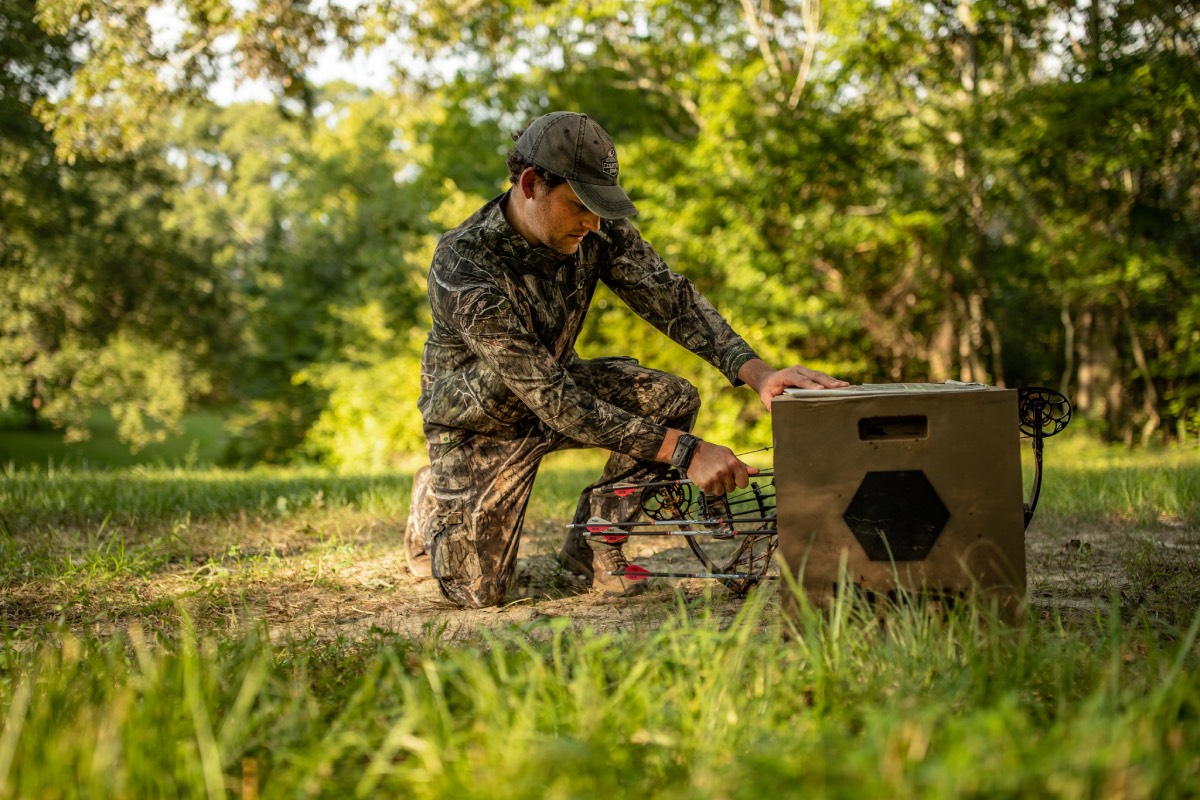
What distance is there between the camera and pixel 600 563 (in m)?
4.04

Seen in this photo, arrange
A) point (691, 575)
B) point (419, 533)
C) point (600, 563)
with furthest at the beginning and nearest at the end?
point (419, 533), point (600, 563), point (691, 575)

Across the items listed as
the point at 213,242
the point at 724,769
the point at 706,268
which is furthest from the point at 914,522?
the point at 213,242

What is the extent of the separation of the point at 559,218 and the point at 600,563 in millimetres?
1318

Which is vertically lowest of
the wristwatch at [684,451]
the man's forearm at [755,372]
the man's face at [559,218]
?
the wristwatch at [684,451]

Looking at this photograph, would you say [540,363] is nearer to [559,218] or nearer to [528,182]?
[559,218]

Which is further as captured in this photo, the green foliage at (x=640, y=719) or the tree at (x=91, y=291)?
the tree at (x=91, y=291)

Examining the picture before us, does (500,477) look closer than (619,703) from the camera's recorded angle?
No

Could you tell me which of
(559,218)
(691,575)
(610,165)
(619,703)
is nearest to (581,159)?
(610,165)

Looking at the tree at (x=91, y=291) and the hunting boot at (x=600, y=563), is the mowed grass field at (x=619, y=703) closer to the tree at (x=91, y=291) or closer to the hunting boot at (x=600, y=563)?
the hunting boot at (x=600, y=563)

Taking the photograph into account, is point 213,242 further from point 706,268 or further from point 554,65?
point 706,268

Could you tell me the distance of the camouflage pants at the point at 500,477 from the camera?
3.90 meters

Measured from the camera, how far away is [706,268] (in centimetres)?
1361

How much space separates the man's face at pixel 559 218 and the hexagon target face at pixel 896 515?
4.81 ft

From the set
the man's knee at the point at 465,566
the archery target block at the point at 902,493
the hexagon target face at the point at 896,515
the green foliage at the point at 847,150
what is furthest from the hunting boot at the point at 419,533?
the green foliage at the point at 847,150
